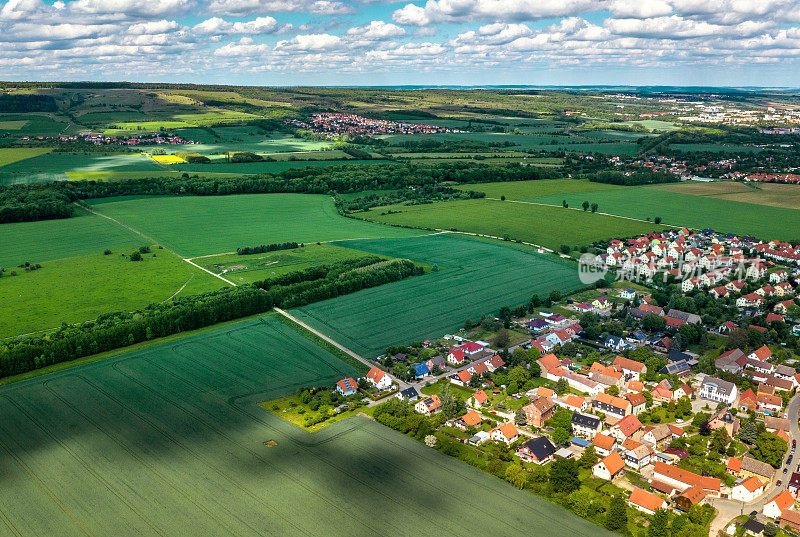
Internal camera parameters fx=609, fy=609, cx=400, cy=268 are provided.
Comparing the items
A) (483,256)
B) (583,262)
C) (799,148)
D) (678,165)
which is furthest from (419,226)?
(799,148)

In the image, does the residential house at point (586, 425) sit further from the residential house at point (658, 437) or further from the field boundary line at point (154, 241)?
the field boundary line at point (154, 241)

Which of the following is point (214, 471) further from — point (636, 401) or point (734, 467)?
point (734, 467)

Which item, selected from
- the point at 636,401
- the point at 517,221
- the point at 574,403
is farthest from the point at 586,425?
the point at 517,221

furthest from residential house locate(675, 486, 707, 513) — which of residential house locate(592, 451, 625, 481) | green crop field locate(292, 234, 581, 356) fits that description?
green crop field locate(292, 234, 581, 356)

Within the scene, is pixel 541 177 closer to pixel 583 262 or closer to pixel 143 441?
pixel 583 262

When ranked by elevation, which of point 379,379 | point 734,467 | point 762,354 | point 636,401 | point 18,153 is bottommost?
point 734,467
